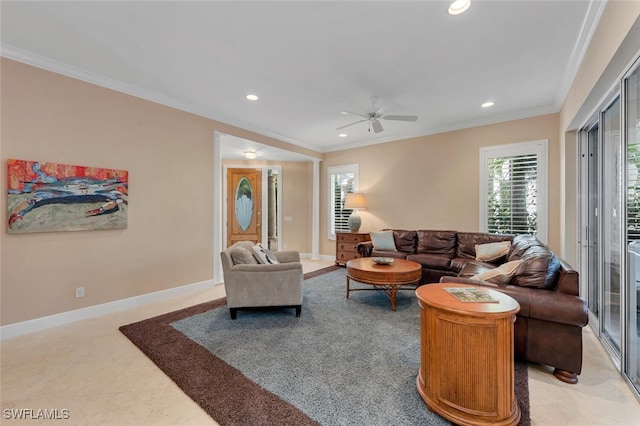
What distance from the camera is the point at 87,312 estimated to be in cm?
323

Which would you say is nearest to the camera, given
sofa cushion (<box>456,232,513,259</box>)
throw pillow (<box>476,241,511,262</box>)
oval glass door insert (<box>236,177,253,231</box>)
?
throw pillow (<box>476,241,511,262</box>)

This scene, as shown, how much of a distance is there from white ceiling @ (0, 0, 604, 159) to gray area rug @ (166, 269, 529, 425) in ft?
9.47

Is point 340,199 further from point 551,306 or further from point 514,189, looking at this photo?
point 551,306

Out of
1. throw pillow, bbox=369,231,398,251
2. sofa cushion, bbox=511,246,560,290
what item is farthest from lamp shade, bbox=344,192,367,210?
sofa cushion, bbox=511,246,560,290

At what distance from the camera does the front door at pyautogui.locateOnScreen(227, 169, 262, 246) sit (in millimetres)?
6906

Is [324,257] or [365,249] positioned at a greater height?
[365,249]

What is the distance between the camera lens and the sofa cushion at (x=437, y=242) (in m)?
4.77

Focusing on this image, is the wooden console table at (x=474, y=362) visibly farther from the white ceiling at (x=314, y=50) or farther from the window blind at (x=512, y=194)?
the window blind at (x=512, y=194)

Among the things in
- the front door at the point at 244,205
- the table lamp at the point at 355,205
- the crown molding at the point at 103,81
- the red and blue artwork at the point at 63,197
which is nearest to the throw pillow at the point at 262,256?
the red and blue artwork at the point at 63,197

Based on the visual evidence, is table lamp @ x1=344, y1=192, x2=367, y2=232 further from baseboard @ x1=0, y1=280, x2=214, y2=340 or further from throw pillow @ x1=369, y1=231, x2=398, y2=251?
baseboard @ x1=0, y1=280, x2=214, y2=340

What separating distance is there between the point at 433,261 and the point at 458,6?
337 centimetres

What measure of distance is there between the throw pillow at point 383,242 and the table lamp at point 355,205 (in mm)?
814

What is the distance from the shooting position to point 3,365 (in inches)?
88.4

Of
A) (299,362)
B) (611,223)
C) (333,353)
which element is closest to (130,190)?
(299,362)
